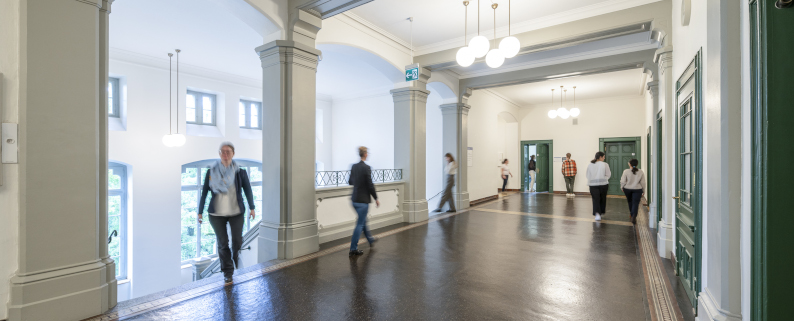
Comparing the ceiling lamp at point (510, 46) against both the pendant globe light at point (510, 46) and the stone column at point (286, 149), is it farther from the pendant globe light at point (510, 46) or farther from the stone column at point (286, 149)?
the stone column at point (286, 149)

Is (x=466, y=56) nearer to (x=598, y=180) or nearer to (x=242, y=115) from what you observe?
(x=598, y=180)

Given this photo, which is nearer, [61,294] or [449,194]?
[61,294]

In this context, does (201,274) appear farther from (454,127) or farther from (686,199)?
(686,199)

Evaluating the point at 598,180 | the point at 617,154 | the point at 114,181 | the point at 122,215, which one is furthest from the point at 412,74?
the point at 617,154

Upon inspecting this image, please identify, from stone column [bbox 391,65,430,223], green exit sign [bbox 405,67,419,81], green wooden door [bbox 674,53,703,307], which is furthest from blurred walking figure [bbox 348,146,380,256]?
green wooden door [bbox 674,53,703,307]

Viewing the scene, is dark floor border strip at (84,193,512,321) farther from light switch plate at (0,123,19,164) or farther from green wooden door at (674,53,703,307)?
green wooden door at (674,53,703,307)

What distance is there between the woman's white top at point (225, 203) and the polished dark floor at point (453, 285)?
2.61 feet

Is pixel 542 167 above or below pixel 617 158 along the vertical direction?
below

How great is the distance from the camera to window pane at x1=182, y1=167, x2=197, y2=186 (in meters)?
10.4

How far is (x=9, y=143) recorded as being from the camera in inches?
105

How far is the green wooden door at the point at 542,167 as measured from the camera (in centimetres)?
1494

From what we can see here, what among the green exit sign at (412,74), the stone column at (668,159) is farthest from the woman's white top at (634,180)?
the green exit sign at (412,74)

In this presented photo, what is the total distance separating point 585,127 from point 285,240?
12.6 metres
